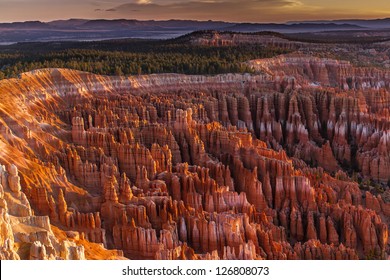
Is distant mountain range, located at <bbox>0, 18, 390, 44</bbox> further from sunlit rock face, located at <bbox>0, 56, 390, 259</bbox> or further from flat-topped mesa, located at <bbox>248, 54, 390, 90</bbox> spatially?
flat-topped mesa, located at <bbox>248, 54, 390, 90</bbox>

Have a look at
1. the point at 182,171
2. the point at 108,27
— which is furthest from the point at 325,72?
the point at 182,171

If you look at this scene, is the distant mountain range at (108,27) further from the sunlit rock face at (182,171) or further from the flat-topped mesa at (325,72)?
the flat-topped mesa at (325,72)

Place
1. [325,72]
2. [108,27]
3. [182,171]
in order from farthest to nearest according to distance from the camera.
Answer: [325,72]
[108,27]
[182,171]

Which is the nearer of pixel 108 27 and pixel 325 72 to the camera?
pixel 108 27

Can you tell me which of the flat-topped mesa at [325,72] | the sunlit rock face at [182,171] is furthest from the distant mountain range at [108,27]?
the flat-topped mesa at [325,72]

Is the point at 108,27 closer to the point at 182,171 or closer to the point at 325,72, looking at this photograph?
the point at 182,171

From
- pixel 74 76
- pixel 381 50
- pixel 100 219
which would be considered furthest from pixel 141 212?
pixel 381 50

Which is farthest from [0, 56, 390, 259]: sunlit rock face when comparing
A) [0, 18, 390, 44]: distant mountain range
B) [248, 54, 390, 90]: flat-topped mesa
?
[248, 54, 390, 90]: flat-topped mesa

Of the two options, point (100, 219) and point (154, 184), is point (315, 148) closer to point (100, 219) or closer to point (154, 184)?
point (154, 184)
